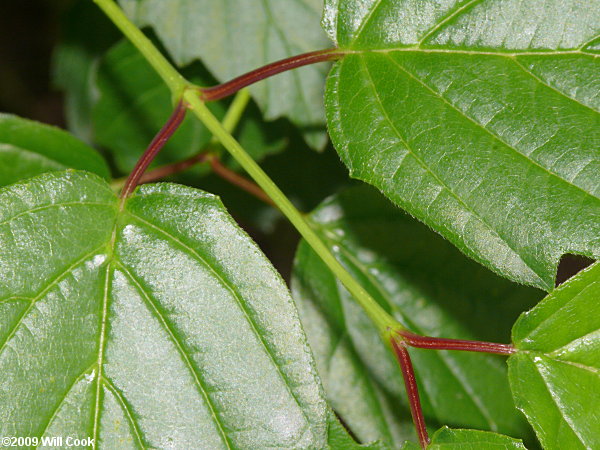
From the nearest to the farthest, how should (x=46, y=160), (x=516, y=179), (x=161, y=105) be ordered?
(x=516, y=179), (x=46, y=160), (x=161, y=105)

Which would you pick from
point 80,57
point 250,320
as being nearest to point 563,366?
point 250,320

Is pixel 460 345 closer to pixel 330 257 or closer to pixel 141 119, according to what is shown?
pixel 330 257

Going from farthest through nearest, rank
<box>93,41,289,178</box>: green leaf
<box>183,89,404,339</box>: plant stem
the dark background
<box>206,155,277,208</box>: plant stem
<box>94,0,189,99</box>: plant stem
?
the dark background → <box>93,41,289,178</box>: green leaf → <box>206,155,277,208</box>: plant stem → <box>94,0,189,99</box>: plant stem → <box>183,89,404,339</box>: plant stem

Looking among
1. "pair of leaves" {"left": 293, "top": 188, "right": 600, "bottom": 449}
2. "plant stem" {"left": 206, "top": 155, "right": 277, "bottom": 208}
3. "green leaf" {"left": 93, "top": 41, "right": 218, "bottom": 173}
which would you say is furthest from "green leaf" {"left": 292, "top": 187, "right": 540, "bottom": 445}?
"green leaf" {"left": 93, "top": 41, "right": 218, "bottom": 173}

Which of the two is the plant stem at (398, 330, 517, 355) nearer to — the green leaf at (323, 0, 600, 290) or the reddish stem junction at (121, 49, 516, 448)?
the reddish stem junction at (121, 49, 516, 448)

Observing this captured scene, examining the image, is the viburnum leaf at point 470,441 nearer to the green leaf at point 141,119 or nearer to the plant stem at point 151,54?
the plant stem at point 151,54

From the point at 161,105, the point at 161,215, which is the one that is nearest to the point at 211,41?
the point at 161,105

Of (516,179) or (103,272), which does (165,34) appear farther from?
(516,179)
